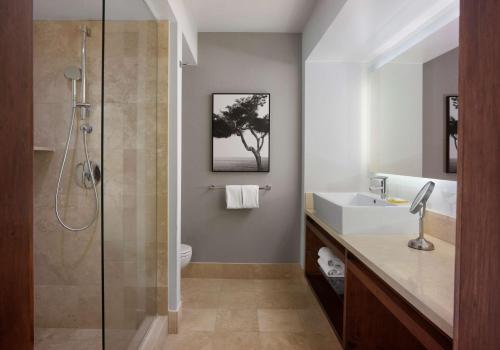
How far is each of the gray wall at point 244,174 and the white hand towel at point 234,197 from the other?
5.4 inches

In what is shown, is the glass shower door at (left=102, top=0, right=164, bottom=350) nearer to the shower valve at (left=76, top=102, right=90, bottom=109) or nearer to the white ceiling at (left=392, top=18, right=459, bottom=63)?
the shower valve at (left=76, top=102, right=90, bottom=109)

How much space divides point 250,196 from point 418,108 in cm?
158

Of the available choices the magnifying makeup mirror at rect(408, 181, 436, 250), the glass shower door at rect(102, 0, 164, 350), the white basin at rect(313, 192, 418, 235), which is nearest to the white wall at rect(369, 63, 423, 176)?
the white basin at rect(313, 192, 418, 235)

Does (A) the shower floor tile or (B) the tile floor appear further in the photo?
(B) the tile floor

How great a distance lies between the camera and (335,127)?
2.88m

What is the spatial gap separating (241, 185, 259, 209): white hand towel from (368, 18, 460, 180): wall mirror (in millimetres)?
1089

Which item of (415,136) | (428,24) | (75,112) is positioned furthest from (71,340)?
(428,24)

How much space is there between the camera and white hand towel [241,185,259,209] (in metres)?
2.97

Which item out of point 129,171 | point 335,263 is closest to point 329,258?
point 335,263

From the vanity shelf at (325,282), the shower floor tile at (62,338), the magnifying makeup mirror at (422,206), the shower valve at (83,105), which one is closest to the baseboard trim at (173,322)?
the shower floor tile at (62,338)

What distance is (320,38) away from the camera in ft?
7.79

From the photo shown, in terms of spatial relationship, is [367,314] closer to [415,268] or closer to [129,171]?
[415,268]

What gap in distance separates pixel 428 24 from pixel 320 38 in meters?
0.73

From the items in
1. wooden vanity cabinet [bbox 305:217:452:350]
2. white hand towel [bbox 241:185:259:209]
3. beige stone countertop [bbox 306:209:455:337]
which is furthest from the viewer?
white hand towel [bbox 241:185:259:209]
